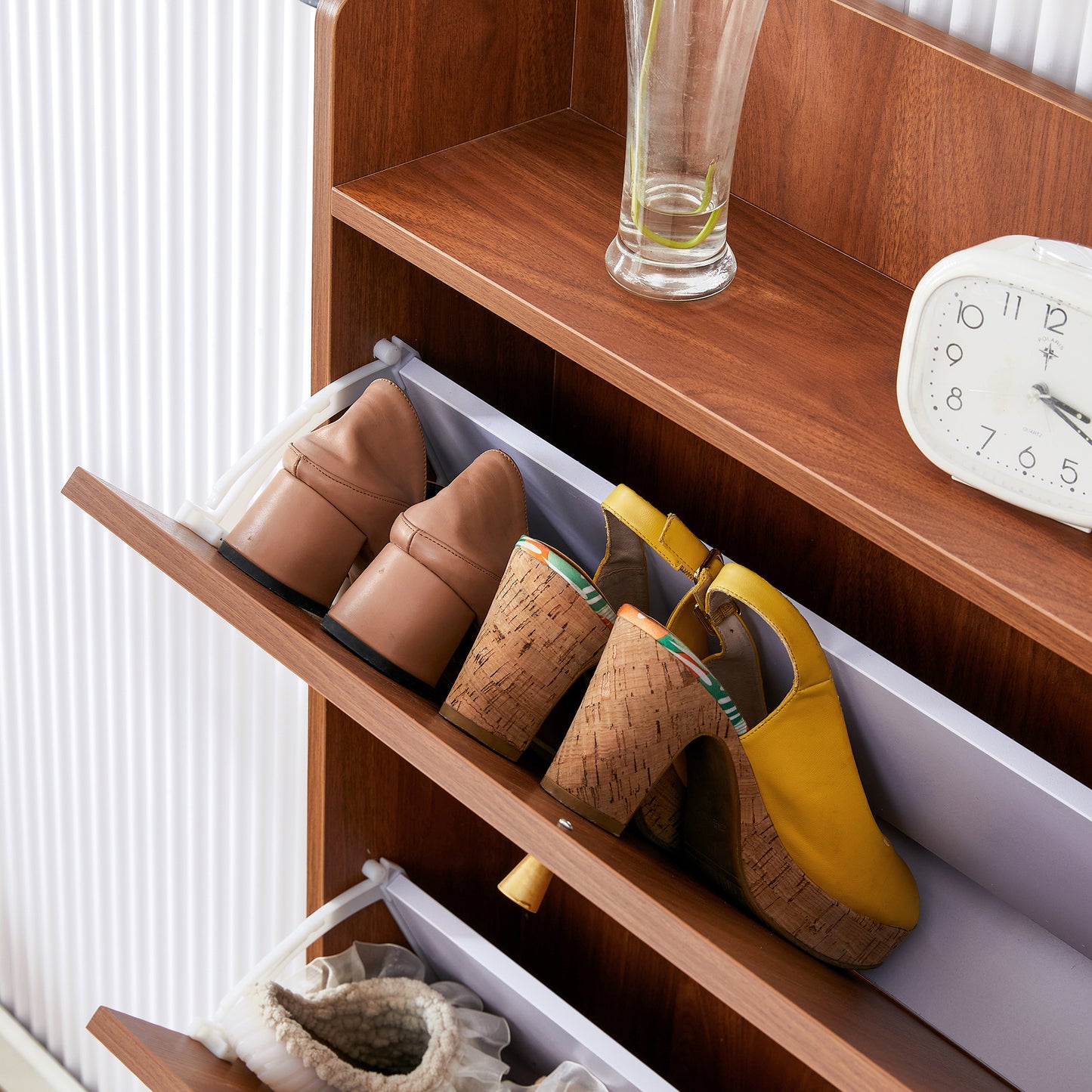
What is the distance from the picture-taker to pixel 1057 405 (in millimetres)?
673

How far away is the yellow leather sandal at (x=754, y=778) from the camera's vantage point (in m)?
0.81

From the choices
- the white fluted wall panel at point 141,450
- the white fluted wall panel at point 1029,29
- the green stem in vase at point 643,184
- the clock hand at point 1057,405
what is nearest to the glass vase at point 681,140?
the green stem in vase at point 643,184

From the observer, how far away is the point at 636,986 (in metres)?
1.30

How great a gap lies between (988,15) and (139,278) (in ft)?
2.74

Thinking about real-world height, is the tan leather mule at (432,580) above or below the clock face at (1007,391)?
below

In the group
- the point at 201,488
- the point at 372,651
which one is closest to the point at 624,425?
the point at 372,651

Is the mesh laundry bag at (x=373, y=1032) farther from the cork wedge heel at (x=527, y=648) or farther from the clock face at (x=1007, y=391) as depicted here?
the clock face at (x=1007, y=391)

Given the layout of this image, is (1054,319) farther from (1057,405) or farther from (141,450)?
(141,450)

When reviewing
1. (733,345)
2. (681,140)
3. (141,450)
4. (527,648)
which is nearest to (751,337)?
(733,345)

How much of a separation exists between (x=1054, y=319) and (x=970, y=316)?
43 millimetres

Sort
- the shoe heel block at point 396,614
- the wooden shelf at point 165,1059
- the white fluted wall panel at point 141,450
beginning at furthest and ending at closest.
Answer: the white fluted wall panel at point 141,450
the wooden shelf at point 165,1059
the shoe heel block at point 396,614

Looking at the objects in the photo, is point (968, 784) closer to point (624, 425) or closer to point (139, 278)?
point (624, 425)

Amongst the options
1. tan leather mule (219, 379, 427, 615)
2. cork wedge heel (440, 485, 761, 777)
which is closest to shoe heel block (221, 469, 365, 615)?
tan leather mule (219, 379, 427, 615)

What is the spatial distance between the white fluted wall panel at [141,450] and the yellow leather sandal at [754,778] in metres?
0.56
